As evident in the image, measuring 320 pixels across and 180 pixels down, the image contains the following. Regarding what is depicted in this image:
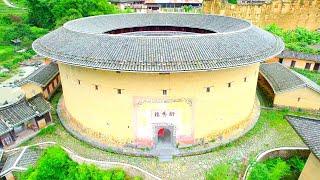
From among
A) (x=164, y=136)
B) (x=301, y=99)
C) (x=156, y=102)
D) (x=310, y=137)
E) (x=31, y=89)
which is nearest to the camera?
(x=310, y=137)

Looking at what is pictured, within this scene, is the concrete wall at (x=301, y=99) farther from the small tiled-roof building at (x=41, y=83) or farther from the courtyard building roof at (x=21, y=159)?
the small tiled-roof building at (x=41, y=83)

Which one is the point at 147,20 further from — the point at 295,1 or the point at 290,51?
the point at 295,1

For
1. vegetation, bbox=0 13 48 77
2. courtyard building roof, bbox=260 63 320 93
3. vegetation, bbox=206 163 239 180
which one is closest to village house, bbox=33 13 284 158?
vegetation, bbox=206 163 239 180

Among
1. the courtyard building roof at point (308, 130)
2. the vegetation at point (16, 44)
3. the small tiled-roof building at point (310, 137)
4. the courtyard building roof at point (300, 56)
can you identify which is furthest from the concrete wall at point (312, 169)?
the vegetation at point (16, 44)

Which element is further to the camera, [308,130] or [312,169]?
[312,169]

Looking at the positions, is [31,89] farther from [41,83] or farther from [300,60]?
[300,60]

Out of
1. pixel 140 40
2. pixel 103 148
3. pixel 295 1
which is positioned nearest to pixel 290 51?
pixel 295 1

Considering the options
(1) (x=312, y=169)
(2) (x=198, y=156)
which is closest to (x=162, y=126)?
(2) (x=198, y=156)
